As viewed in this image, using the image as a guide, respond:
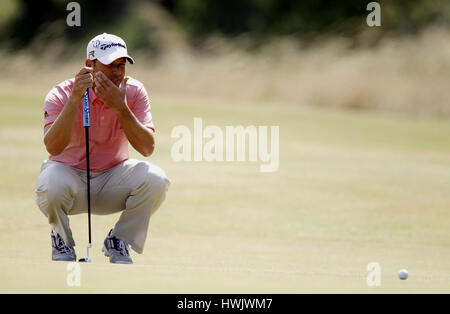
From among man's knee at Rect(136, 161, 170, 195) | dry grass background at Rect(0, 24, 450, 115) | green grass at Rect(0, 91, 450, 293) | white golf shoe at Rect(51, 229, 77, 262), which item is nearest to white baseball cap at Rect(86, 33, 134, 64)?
man's knee at Rect(136, 161, 170, 195)

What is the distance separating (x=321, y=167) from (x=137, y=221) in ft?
23.1

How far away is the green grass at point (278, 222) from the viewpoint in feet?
14.0

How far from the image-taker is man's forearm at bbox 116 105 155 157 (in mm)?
5230

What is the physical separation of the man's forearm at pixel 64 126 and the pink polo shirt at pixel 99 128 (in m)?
0.27

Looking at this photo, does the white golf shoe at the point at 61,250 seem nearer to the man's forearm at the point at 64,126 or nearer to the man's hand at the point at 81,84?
the man's forearm at the point at 64,126

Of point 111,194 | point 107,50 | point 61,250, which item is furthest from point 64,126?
point 61,250

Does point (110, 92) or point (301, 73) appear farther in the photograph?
point (301, 73)

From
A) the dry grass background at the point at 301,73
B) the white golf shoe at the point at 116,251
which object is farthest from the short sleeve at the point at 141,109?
the dry grass background at the point at 301,73

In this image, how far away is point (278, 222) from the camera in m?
8.13

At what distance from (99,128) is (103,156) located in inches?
9.2

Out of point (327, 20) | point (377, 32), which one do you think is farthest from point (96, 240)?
→ point (327, 20)

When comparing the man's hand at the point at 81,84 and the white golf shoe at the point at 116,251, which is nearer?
the man's hand at the point at 81,84

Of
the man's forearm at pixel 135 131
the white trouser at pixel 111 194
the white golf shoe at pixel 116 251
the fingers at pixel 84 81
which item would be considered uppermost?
the fingers at pixel 84 81

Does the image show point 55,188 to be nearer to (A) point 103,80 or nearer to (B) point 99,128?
(B) point 99,128
